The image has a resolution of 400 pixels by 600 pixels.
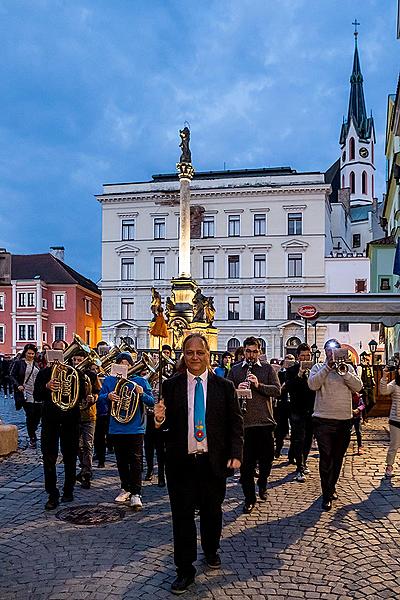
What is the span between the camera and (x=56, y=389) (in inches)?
308

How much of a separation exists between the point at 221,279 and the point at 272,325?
6.43 m

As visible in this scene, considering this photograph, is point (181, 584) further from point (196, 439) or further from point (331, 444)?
point (331, 444)

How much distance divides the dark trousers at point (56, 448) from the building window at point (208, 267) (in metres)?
50.6

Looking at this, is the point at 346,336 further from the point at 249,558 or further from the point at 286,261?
the point at 249,558

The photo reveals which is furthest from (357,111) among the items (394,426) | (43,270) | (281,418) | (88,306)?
(394,426)

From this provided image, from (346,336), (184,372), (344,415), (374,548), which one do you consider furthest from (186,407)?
(346,336)

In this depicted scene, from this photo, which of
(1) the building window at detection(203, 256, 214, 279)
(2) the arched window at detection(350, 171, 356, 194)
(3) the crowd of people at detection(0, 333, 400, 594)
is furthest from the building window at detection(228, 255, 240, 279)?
(3) the crowd of people at detection(0, 333, 400, 594)

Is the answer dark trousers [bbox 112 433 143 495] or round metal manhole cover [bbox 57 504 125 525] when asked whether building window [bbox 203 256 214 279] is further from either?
round metal manhole cover [bbox 57 504 125 525]

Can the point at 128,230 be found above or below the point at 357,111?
below

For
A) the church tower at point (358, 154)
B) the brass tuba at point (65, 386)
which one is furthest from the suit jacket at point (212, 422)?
the church tower at point (358, 154)

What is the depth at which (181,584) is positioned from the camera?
5.11 metres

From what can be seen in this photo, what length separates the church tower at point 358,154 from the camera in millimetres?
94562

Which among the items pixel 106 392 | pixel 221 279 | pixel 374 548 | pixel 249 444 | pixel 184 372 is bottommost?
pixel 374 548

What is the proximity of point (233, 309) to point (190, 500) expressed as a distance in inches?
2043
